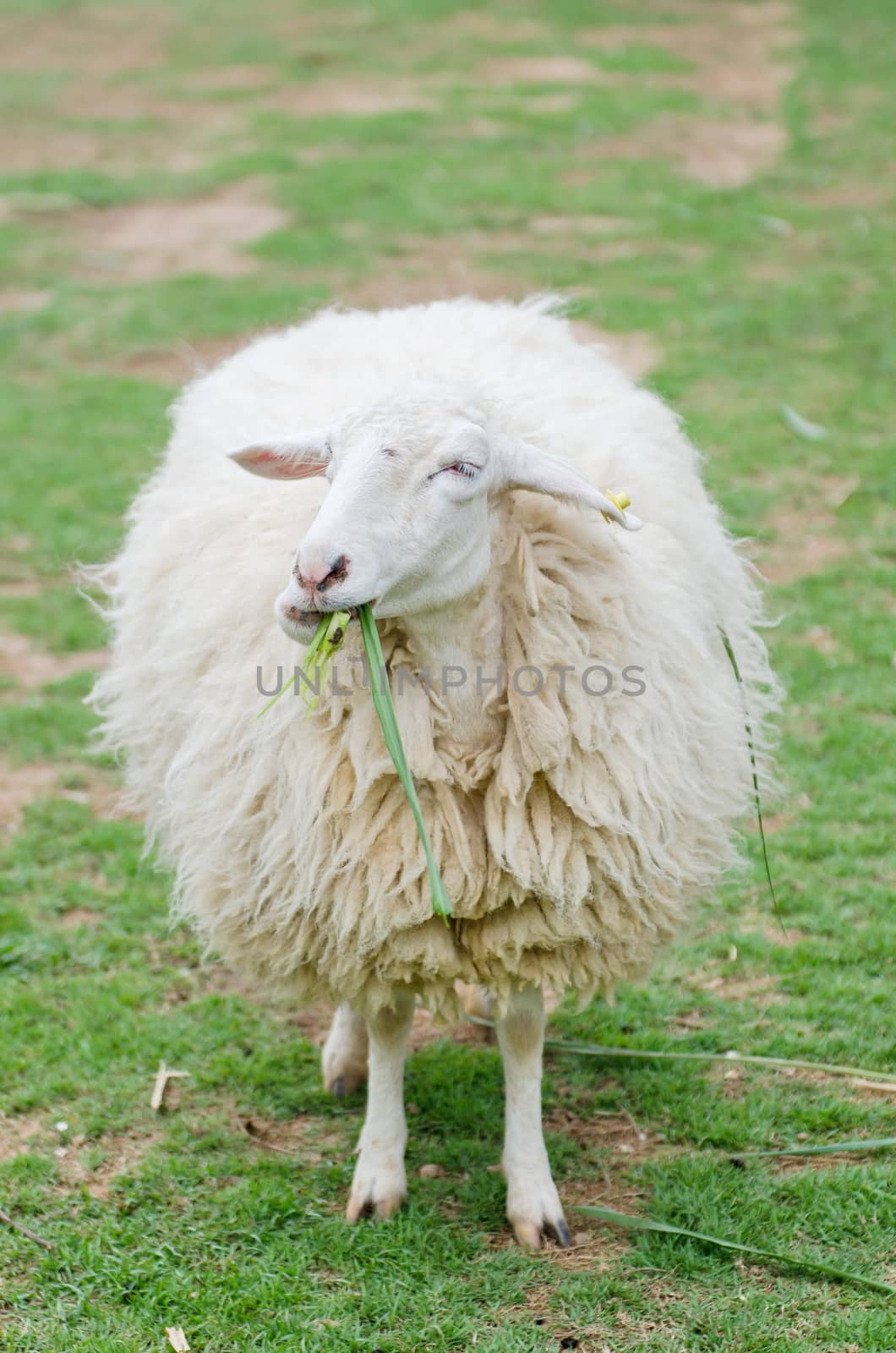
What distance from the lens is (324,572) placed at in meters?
2.60

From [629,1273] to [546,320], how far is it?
103 inches

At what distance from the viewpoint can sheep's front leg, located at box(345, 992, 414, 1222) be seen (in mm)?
3418

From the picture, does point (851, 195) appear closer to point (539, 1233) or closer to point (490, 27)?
point (490, 27)

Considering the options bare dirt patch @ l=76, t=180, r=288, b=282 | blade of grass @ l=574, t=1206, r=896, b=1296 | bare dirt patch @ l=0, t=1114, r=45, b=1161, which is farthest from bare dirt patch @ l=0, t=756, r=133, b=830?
bare dirt patch @ l=76, t=180, r=288, b=282

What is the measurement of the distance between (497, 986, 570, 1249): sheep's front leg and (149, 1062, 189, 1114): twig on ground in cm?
96

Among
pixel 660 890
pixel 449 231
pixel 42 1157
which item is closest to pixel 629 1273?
pixel 660 890

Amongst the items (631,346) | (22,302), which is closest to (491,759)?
(631,346)

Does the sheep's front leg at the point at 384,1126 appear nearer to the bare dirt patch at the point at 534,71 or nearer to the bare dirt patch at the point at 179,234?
the bare dirt patch at the point at 179,234

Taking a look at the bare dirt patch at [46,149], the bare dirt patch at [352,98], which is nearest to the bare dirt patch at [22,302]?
the bare dirt patch at [46,149]

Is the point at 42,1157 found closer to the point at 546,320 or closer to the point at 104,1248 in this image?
the point at 104,1248

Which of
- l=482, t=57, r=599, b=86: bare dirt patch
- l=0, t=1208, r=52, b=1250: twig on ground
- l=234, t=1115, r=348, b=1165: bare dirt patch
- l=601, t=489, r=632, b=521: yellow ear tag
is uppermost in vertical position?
l=482, t=57, r=599, b=86: bare dirt patch

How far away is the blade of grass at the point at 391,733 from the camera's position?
2.81 meters

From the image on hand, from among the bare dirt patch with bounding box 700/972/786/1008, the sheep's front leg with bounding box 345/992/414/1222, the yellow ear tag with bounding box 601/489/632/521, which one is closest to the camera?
the yellow ear tag with bounding box 601/489/632/521

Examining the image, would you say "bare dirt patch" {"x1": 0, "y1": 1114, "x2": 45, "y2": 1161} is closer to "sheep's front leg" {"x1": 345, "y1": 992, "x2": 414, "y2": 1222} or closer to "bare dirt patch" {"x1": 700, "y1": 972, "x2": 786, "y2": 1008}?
"sheep's front leg" {"x1": 345, "y1": 992, "x2": 414, "y2": 1222}
